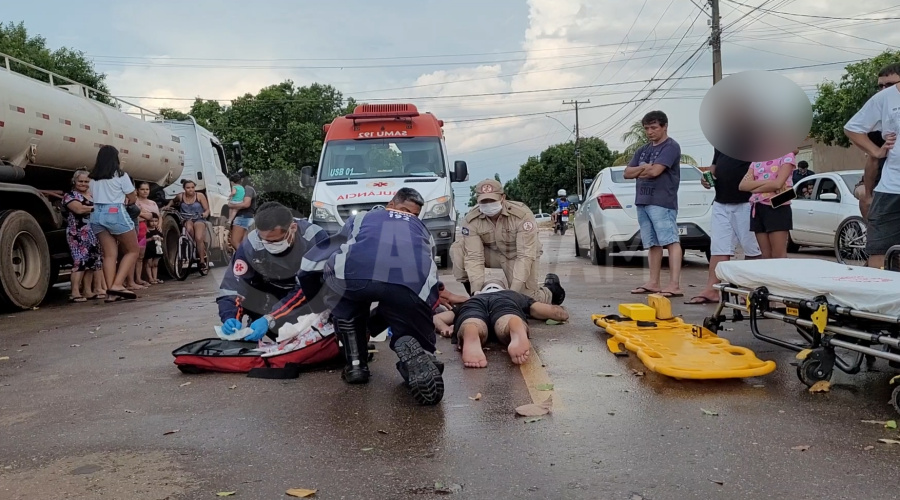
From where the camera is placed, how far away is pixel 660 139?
26.5 ft

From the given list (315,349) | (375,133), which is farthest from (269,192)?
(315,349)

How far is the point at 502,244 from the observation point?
671 centimetres

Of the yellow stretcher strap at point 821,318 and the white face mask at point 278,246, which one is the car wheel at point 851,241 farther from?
the white face mask at point 278,246

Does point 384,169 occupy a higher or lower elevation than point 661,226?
higher

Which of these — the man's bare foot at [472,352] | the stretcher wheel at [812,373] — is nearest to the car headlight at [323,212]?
the man's bare foot at [472,352]

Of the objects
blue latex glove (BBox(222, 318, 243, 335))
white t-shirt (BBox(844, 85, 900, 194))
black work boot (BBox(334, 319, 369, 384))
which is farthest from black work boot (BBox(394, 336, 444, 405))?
white t-shirt (BBox(844, 85, 900, 194))

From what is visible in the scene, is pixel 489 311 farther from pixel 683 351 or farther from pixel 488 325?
pixel 683 351

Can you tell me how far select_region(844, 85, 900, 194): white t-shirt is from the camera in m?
5.12

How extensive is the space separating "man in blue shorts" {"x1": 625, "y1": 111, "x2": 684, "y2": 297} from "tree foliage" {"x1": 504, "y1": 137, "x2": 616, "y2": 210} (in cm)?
6304

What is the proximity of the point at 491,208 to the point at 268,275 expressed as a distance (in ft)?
6.74

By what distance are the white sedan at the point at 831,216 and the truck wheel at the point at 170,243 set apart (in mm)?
10568

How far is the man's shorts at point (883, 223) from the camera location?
507 cm

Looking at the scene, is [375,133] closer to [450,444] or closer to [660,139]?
[660,139]

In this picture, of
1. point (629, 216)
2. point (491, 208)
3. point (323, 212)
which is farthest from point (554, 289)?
point (323, 212)
